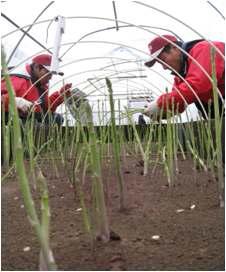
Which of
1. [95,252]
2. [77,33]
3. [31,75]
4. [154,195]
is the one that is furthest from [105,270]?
[77,33]

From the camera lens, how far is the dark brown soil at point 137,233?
0.61 meters

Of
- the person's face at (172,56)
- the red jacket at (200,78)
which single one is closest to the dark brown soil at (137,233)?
the red jacket at (200,78)

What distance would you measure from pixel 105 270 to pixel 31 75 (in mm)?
2851

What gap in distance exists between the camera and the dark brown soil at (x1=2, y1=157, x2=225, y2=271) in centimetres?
61

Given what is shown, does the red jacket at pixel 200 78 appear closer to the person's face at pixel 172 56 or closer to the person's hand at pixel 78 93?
the person's face at pixel 172 56

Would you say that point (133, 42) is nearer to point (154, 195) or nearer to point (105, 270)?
point (154, 195)

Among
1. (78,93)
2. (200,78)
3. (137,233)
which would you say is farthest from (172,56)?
(137,233)

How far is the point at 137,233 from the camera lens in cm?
76

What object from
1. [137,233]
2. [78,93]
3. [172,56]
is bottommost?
[137,233]

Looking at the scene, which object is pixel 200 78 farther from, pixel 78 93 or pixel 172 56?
pixel 78 93

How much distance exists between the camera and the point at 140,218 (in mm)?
871

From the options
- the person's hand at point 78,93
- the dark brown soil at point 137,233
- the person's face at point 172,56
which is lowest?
the dark brown soil at point 137,233

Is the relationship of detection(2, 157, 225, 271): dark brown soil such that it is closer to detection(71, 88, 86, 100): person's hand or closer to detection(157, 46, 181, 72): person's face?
detection(71, 88, 86, 100): person's hand

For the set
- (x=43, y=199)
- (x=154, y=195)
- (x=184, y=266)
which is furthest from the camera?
(x=154, y=195)
